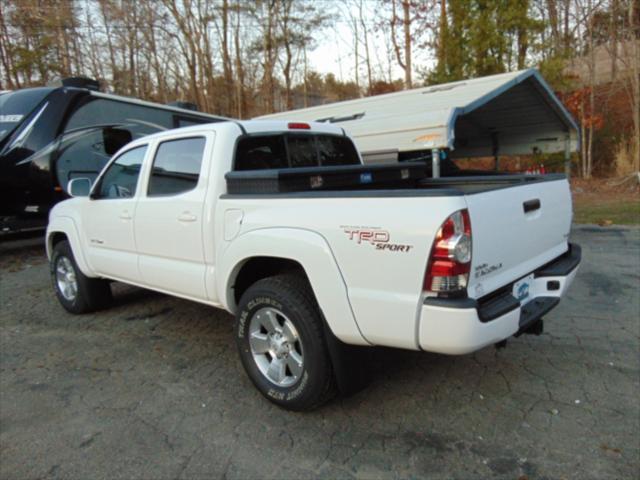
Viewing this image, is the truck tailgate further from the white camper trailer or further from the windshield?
the windshield

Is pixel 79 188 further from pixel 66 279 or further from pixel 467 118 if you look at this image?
pixel 467 118

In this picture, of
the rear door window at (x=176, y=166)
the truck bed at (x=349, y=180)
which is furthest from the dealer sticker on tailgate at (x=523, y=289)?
the rear door window at (x=176, y=166)

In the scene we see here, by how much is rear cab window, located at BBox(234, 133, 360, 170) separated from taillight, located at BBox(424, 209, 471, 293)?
1.86 m

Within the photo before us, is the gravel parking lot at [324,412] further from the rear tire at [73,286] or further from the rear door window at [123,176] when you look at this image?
the rear door window at [123,176]

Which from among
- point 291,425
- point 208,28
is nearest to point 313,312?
point 291,425

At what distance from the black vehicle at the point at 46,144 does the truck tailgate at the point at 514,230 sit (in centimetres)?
774

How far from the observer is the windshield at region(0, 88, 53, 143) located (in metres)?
7.75

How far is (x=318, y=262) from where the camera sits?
2723 millimetres

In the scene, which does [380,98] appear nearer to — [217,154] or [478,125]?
[478,125]

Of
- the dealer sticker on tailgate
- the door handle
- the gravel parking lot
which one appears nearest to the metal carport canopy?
the gravel parking lot

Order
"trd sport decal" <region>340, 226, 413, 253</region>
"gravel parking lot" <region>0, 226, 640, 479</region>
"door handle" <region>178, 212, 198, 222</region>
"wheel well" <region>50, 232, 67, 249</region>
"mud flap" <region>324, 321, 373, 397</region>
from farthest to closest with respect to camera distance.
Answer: "wheel well" <region>50, 232, 67, 249</region> < "door handle" <region>178, 212, 198, 222</region> < "mud flap" <region>324, 321, 373, 397</region> < "gravel parking lot" <region>0, 226, 640, 479</region> < "trd sport decal" <region>340, 226, 413, 253</region>

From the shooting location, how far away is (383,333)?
254cm

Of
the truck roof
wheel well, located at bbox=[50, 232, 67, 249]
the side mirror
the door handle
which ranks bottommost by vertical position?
wheel well, located at bbox=[50, 232, 67, 249]

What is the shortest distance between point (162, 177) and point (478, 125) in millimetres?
9929
